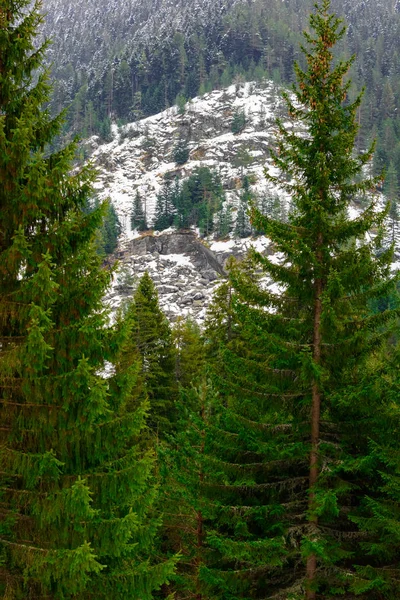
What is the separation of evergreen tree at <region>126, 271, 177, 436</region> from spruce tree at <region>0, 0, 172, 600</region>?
15.1 metres

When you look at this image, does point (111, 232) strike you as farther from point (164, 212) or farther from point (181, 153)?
point (181, 153)

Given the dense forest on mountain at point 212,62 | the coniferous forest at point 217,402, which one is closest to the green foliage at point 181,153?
the dense forest on mountain at point 212,62

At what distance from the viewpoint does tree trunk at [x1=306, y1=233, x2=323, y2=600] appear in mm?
7836

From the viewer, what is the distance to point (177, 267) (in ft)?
275

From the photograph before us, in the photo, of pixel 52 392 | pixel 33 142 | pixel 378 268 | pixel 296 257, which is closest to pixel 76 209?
pixel 33 142

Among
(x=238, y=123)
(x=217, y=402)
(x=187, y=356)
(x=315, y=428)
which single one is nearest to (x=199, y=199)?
(x=238, y=123)

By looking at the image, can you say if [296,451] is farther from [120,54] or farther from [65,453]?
[120,54]

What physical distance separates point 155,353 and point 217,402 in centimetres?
1464

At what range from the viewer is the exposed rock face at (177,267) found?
7456 cm

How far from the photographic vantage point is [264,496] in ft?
28.8

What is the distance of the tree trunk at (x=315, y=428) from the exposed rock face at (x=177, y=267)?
58717mm

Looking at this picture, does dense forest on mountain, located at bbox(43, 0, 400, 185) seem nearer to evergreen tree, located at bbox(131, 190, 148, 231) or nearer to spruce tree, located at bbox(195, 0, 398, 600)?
evergreen tree, located at bbox(131, 190, 148, 231)

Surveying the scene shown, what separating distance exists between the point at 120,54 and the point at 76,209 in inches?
6874

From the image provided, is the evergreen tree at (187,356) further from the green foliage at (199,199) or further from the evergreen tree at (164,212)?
the evergreen tree at (164,212)
